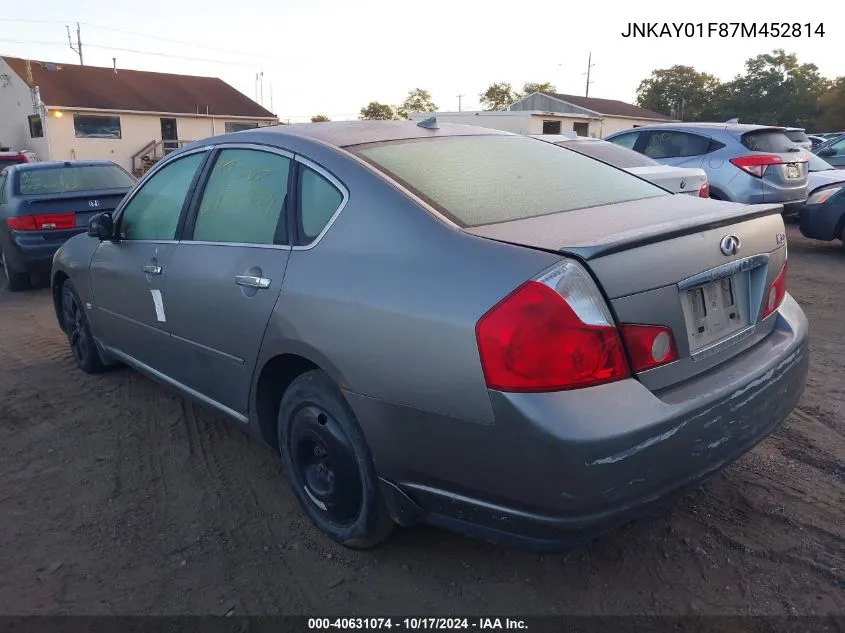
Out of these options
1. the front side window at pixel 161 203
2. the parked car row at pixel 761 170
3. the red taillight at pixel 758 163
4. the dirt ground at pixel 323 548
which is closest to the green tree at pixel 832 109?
the parked car row at pixel 761 170

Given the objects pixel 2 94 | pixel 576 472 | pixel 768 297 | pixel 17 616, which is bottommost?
pixel 17 616

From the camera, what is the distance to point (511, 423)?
77.6 inches

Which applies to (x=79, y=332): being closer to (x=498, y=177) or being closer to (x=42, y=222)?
(x=498, y=177)

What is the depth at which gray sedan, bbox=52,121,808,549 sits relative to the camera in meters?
1.99

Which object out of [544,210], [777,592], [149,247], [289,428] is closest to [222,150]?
[149,247]

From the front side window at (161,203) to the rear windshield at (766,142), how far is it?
25.2ft

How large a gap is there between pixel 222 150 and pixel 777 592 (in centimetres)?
302

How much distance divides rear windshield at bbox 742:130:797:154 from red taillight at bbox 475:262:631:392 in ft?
26.4

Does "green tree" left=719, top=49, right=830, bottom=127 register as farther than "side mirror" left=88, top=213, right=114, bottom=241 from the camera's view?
Yes

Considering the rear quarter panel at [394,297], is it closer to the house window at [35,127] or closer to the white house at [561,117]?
the white house at [561,117]

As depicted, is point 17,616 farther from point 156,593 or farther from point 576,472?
point 576,472

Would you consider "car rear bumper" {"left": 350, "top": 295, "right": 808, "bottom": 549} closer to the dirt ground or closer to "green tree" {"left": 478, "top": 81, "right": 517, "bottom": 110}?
the dirt ground

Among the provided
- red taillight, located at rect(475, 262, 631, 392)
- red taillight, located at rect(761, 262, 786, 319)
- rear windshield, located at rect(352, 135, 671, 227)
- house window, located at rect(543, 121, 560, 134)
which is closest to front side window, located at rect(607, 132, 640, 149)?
rear windshield, located at rect(352, 135, 671, 227)

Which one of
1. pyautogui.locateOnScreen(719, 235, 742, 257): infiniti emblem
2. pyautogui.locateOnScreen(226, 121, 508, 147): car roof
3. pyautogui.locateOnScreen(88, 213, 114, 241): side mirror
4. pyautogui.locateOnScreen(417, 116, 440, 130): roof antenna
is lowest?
pyautogui.locateOnScreen(88, 213, 114, 241): side mirror
